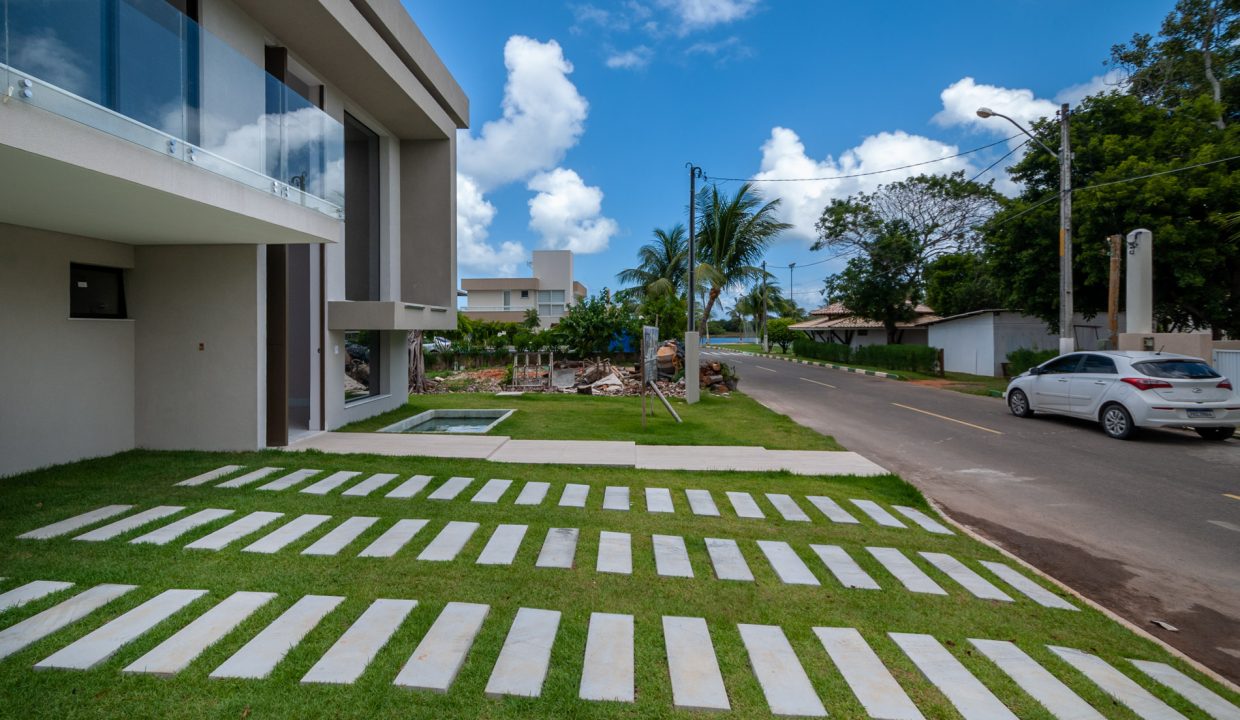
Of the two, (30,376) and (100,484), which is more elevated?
(30,376)

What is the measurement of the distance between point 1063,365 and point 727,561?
37.5 feet

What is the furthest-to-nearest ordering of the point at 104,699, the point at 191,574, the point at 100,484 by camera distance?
the point at 100,484, the point at 191,574, the point at 104,699

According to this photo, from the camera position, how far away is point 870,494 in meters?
6.93

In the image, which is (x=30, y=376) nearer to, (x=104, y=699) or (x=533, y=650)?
(x=104, y=699)

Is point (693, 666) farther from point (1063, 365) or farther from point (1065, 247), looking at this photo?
point (1065, 247)

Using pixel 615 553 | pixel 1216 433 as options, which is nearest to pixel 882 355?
pixel 1216 433

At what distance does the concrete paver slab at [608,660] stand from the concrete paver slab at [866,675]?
3.62 feet

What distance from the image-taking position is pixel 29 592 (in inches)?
147

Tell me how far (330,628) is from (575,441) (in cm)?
633

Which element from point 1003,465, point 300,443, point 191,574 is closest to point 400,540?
point 191,574

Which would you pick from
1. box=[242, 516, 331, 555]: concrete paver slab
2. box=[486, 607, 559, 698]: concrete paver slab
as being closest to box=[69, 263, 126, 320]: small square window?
box=[242, 516, 331, 555]: concrete paver slab

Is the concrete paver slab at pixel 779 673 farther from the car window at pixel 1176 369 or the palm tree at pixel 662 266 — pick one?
the palm tree at pixel 662 266

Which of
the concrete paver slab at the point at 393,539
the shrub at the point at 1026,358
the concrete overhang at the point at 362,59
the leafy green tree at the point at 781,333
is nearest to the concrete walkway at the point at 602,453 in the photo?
the concrete paver slab at the point at 393,539

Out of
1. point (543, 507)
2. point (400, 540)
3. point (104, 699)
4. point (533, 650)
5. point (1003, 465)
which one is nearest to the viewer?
point (104, 699)
